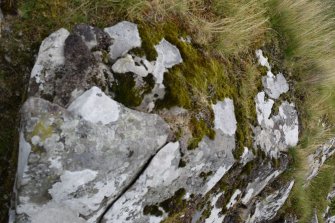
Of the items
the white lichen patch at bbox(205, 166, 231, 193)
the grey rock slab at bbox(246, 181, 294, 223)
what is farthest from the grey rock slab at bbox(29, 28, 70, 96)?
the grey rock slab at bbox(246, 181, 294, 223)

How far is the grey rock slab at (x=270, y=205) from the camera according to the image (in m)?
4.83

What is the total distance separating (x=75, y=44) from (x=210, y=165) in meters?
1.47

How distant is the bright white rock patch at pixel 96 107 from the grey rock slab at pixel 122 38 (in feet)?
1.44

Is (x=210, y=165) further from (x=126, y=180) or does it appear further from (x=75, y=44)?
(x=75, y=44)

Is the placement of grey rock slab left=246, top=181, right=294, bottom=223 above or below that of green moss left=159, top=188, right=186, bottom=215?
below

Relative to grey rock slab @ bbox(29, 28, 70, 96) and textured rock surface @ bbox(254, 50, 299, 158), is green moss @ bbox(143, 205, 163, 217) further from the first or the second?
textured rock surface @ bbox(254, 50, 299, 158)

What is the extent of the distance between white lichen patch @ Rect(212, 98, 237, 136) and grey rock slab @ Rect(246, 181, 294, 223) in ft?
5.47

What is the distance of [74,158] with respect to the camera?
2473mm

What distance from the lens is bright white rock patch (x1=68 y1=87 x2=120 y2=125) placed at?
2549 millimetres

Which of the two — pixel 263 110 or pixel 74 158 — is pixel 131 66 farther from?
pixel 263 110

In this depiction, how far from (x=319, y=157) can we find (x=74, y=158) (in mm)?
4417

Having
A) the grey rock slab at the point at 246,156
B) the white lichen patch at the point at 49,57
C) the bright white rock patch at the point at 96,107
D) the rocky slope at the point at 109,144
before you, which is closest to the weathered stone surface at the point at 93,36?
the rocky slope at the point at 109,144

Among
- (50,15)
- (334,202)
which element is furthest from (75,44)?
(334,202)

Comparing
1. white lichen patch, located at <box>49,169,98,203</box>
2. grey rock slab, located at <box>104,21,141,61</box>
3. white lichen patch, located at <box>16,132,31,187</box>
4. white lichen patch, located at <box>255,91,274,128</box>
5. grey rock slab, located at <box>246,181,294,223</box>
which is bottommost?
grey rock slab, located at <box>246,181,294,223</box>
